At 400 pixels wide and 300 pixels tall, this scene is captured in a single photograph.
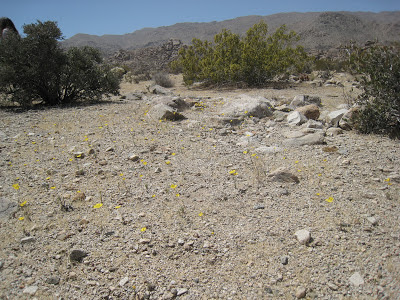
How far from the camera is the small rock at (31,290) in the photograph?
226cm

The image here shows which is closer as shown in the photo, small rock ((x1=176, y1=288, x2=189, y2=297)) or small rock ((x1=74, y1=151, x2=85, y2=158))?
small rock ((x1=176, y1=288, x2=189, y2=297))

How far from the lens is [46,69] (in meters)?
8.66

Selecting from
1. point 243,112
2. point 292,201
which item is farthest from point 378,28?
point 292,201

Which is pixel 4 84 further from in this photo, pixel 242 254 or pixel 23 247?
pixel 242 254

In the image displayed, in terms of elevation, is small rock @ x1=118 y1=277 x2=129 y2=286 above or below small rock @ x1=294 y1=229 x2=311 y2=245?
below

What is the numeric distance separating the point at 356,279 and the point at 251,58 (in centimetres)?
1035

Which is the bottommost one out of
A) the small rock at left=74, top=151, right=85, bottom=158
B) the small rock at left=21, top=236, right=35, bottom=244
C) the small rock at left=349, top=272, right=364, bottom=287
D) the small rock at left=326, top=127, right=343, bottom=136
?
the small rock at left=349, top=272, right=364, bottom=287

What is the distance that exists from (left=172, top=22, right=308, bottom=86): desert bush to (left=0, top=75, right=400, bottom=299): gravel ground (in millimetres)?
6886

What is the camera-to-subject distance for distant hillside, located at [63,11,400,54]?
156 feet

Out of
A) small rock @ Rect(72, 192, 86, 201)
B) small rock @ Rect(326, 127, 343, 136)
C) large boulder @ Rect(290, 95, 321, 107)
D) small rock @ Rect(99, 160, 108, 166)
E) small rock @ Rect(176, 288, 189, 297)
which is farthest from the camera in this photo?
large boulder @ Rect(290, 95, 321, 107)

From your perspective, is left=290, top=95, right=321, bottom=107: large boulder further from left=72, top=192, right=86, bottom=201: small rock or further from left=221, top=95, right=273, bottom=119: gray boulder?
left=72, top=192, right=86, bottom=201: small rock

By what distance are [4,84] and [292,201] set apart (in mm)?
8755

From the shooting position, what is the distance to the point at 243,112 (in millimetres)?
6738

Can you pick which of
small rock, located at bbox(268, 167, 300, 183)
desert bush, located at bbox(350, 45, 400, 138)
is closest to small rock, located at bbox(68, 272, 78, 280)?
small rock, located at bbox(268, 167, 300, 183)
